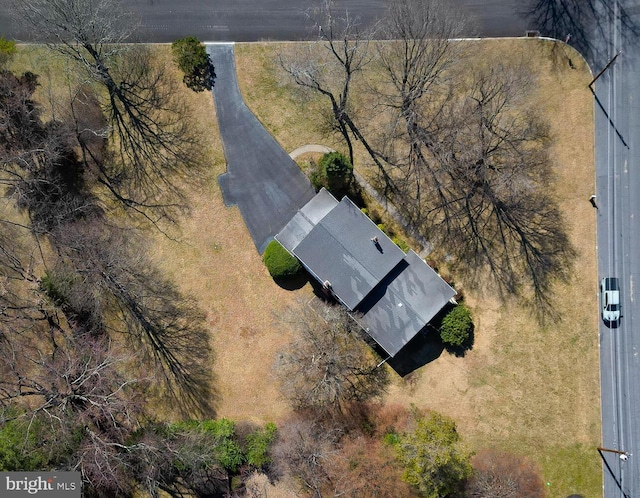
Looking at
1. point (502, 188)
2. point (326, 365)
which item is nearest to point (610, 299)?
point (502, 188)

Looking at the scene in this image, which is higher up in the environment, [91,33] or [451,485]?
[91,33]

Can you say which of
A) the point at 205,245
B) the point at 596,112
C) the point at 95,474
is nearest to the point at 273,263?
the point at 205,245

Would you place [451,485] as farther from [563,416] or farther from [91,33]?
[91,33]

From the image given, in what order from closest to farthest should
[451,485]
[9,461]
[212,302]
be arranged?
[9,461]
[451,485]
[212,302]

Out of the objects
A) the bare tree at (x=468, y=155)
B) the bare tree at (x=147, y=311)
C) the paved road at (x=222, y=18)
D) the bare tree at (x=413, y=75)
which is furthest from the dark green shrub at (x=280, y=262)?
the paved road at (x=222, y=18)

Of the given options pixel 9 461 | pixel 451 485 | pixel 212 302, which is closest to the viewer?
pixel 9 461

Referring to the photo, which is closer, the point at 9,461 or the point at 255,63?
the point at 9,461

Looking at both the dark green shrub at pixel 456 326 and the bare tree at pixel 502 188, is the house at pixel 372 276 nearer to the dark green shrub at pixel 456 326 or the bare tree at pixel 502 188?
the dark green shrub at pixel 456 326

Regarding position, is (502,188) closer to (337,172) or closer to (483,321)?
(483,321)
